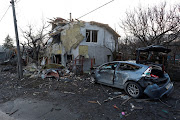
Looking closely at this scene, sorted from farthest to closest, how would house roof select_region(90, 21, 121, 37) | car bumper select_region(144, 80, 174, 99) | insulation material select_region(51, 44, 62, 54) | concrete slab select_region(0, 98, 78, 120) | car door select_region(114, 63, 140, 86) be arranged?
insulation material select_region(51, 44, 62, 54) < house roof select_region(90, 21, 121, 37) < car door select_region(114, 63, 140, 86) < car bumper select_region(144, 80, 174, 99) < concrete slab select_region(0, 98, 78, 120)

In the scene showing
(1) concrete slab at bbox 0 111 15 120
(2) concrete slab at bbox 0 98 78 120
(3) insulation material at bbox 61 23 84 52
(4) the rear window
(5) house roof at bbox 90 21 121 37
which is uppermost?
(5) house roof at bbox 90 21 121 37

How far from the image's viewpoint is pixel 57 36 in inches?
496

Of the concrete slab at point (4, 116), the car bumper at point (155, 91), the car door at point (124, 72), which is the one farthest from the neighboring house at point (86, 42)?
the concrete slab at point (4, 116)

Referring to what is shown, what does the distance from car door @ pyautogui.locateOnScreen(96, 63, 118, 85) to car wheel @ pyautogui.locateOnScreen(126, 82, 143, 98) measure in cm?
92

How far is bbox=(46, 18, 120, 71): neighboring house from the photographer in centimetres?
1083

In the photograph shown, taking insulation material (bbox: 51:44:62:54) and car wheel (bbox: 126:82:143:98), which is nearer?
car wheel (bbox: 126:82:143:98)

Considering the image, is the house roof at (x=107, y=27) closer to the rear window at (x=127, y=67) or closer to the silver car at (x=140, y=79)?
the silver car at (x=140, y=79)

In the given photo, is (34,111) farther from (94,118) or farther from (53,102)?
(94,118)

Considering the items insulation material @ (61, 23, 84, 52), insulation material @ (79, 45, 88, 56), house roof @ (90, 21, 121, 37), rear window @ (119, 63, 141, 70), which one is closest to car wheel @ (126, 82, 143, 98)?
rear window @ (119, 63, 141, 70)

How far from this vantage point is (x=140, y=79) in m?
4.01

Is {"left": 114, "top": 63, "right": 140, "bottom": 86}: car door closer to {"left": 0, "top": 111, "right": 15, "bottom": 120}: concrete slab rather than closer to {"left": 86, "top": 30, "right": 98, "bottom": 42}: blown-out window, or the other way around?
{"left": 0, "top": 111, "right": 15, "bottom": 120}: concrete slab

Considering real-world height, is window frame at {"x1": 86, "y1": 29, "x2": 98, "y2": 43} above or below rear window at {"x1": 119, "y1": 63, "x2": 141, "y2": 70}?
above

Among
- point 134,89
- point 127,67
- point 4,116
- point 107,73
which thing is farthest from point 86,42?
point 4,116

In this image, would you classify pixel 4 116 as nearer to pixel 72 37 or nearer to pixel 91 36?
pixel 72 37
